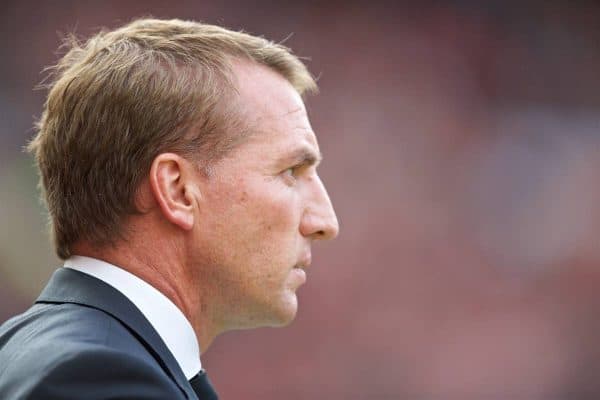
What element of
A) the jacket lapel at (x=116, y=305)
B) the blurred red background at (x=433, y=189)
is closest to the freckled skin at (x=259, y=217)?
the jacket lapel at (x=116, y=305)

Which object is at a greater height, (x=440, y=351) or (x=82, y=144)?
(x=82, y=144)

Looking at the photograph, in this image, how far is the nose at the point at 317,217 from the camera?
0.95 metres

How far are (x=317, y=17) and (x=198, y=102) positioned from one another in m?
2.76

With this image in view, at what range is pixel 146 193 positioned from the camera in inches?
35.0

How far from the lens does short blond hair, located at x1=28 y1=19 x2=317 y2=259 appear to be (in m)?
0.88

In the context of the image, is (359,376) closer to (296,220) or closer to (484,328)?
(484,328)

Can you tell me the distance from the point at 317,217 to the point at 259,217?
0.07m

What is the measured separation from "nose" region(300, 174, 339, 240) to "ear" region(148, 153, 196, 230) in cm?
13

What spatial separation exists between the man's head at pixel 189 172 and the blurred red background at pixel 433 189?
2.32m

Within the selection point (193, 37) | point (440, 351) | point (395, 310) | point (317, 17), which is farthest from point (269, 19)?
point (193, 37)

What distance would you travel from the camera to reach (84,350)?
0.65 metres

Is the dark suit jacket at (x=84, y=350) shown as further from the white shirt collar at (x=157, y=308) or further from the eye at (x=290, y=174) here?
the eye at (x=290, y=174)

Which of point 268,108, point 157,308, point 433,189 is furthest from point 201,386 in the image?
point 433,189

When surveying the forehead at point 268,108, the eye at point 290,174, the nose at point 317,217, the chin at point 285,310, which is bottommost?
the chin at point 285,310
